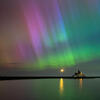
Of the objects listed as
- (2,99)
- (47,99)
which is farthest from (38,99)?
(2,99)

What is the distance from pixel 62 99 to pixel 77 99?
3.09 meters

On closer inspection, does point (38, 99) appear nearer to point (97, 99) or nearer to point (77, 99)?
point (77, 99)

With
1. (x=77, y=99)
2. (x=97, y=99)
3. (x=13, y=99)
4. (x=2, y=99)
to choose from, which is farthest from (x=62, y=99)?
(x=2, y=99)

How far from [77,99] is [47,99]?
622 cm

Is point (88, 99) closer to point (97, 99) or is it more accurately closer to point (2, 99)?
point (97, 99)

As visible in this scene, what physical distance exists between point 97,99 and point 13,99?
56.6 ft

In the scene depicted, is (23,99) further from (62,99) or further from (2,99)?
(62,99)

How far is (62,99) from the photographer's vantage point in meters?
31.4

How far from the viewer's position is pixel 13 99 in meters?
30.7

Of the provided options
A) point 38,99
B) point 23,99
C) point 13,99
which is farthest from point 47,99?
point 13,99

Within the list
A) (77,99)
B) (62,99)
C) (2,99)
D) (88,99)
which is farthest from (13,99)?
(88,99)

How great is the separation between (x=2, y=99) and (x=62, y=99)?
12.2 meters

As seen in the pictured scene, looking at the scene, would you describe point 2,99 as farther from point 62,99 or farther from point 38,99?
point 62,99

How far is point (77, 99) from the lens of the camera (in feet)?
102
